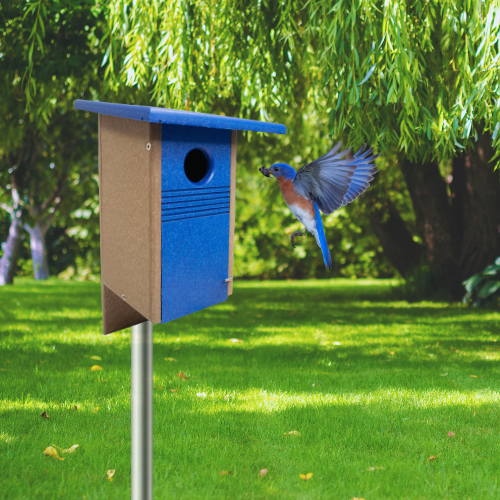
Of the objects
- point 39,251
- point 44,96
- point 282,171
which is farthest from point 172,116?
point 39,251

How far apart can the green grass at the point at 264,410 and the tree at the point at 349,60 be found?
179 centimetres

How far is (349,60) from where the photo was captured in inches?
175

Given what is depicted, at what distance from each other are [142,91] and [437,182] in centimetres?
458

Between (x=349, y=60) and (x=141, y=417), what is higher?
(x=349, y=60)

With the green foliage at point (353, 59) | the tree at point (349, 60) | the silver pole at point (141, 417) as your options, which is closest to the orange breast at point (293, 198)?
the silver pole at point (141, 417)

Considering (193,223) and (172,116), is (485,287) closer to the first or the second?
(193,223)

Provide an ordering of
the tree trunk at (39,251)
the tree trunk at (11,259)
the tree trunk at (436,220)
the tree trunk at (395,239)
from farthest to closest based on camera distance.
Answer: the tree trunk at (39,251) → the tree trunk at (11,259) → the tree trunk at (395,239) → the tree trunk at (436,220)

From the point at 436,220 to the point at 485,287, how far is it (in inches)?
48.0

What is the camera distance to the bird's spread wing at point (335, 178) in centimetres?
257

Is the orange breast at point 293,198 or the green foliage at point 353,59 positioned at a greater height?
the green foliage at point 353,59

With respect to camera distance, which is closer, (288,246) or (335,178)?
(335,178)

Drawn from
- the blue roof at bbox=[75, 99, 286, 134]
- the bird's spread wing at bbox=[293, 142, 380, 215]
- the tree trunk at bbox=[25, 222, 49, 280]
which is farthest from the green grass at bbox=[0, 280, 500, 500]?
the tree trunk at bbox=[25, 222, 49, 280]

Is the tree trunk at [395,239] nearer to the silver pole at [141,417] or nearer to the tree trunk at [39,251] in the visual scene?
the silver pole at [141,417]

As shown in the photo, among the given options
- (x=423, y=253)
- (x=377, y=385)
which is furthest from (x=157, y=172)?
(x=423, y=253)
